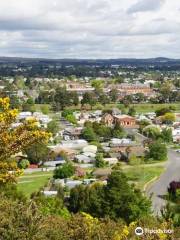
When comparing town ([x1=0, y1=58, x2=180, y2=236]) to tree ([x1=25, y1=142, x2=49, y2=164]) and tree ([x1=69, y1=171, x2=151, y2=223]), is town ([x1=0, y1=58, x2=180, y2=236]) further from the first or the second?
tree ([x1=69, y1=171, x2=151, y2=223])

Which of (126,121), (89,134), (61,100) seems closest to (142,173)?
(89,134)

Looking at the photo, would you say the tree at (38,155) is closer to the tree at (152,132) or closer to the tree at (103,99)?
the tree at (152,132)

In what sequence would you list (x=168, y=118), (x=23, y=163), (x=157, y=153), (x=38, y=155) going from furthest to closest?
(x=168, y=118) < (x=157, y=153) < (x=38, y=155) < (x=23, y=163)

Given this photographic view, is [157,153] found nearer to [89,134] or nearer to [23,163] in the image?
[89,134]

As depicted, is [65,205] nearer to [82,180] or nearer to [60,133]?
[82,180]

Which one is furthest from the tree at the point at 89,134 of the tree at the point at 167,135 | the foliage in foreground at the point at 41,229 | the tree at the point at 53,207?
the foliage in foreground at the point at 41,229

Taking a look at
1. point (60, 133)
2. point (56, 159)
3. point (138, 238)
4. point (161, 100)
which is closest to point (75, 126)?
point (60, 133)
